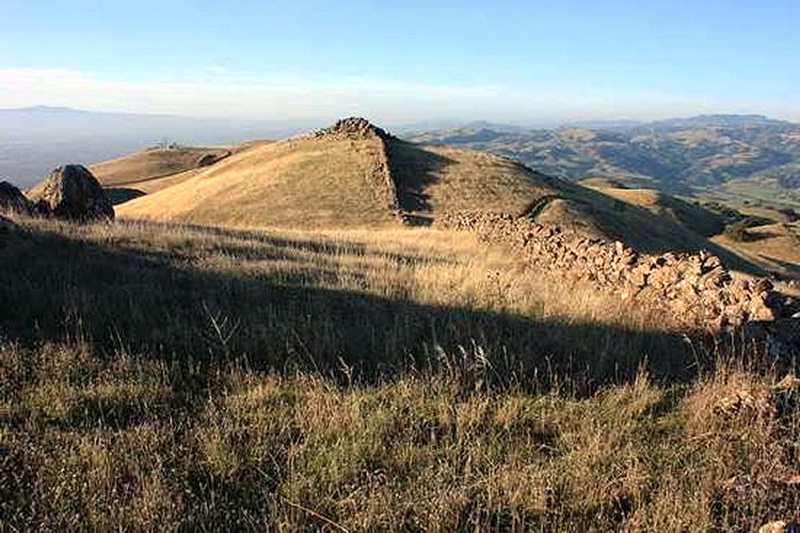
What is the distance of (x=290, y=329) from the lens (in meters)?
8.30

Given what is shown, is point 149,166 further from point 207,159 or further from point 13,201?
point 13,201

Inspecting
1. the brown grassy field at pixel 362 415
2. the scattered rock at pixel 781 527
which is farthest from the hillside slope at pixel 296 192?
the scattered rock at pixel 781 527

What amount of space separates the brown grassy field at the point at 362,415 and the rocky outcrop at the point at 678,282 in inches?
27.4

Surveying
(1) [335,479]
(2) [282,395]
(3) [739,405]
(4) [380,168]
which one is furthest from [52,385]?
(4) [380,168]

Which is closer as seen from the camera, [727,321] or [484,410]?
[484,410]

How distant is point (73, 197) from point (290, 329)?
14190 millimetres

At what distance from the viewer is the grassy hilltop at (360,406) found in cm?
462

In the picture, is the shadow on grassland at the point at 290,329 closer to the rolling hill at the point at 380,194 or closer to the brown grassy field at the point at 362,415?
the brown grassy field at the point at 362,415

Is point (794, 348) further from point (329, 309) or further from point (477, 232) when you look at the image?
point (477, 232)

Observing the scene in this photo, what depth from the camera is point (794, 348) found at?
27.7 feet

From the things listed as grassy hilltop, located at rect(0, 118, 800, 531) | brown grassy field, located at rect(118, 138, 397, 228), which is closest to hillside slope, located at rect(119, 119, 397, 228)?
brown grassy field, located at rect(118, 138, 397, 228)

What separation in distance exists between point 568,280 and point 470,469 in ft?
34.3

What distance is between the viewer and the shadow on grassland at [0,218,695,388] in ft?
24.6

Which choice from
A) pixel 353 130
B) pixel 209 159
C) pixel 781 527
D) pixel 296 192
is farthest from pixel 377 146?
pixel 781 527
